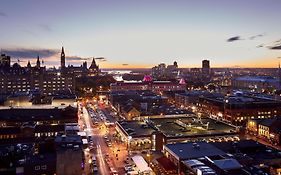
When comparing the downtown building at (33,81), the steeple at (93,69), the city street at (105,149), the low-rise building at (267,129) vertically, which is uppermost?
the steeple at (93,69)

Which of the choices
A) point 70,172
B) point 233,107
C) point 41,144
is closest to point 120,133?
point 41,144

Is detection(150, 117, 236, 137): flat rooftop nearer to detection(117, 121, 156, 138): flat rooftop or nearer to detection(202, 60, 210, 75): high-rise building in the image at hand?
detection(117, 121, 156, 138): flat rooftop

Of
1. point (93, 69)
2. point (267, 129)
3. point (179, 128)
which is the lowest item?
point (267, 129)

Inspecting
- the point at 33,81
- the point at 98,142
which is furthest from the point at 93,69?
the point at 98,142

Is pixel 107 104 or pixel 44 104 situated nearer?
pixel 44 104

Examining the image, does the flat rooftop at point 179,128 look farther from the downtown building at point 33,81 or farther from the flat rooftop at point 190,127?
the downtown building at point 33,81

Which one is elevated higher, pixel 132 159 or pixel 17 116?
pixel 17 116

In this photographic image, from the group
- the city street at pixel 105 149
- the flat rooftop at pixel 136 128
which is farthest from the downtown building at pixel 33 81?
the flat rooftop at pixel 136 128

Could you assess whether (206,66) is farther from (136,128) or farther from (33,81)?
(136,128)

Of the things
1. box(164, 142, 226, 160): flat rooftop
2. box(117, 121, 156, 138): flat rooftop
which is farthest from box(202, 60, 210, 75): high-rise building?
box(164, 142, 226, 160): flat rooftop

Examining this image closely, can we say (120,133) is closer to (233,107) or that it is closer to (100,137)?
(100,137)

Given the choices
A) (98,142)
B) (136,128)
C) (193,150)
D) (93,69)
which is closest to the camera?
(193,150)
